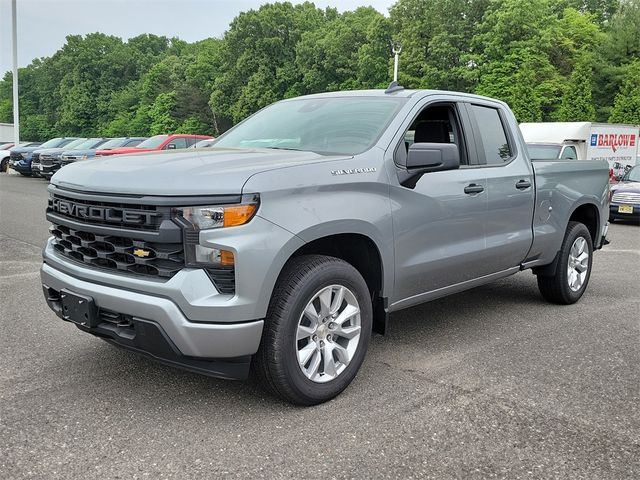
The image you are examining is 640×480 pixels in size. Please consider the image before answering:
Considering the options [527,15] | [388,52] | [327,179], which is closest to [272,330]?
[327,179]

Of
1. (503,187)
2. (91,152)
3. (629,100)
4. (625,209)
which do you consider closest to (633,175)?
(625,209)

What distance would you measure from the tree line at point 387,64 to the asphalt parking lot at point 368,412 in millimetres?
35314

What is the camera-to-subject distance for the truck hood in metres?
3.19

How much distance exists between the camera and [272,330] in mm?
3330

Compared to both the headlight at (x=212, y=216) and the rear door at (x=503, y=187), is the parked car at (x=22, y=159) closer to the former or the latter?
the rear door at (x=503, y=187)

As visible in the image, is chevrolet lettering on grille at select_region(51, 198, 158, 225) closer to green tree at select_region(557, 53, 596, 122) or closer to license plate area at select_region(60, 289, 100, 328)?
license plate area at select_region(60, 289, 100, 328)

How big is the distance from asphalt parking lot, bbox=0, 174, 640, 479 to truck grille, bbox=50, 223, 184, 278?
0.82 metres

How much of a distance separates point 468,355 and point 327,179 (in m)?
1.84

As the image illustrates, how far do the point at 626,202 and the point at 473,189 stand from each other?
1059cm

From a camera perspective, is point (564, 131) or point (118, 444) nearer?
point (118, 444)

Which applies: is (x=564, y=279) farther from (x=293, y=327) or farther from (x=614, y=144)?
(x=614, y=144)

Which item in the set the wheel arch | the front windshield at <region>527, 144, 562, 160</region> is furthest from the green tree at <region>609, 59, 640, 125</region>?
the wheel arch

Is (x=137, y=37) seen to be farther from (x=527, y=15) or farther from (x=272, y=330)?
(x=272, y=330)

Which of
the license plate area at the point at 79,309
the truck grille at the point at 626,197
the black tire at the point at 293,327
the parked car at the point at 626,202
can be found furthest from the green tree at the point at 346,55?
the license plate area at the point at 79,309
